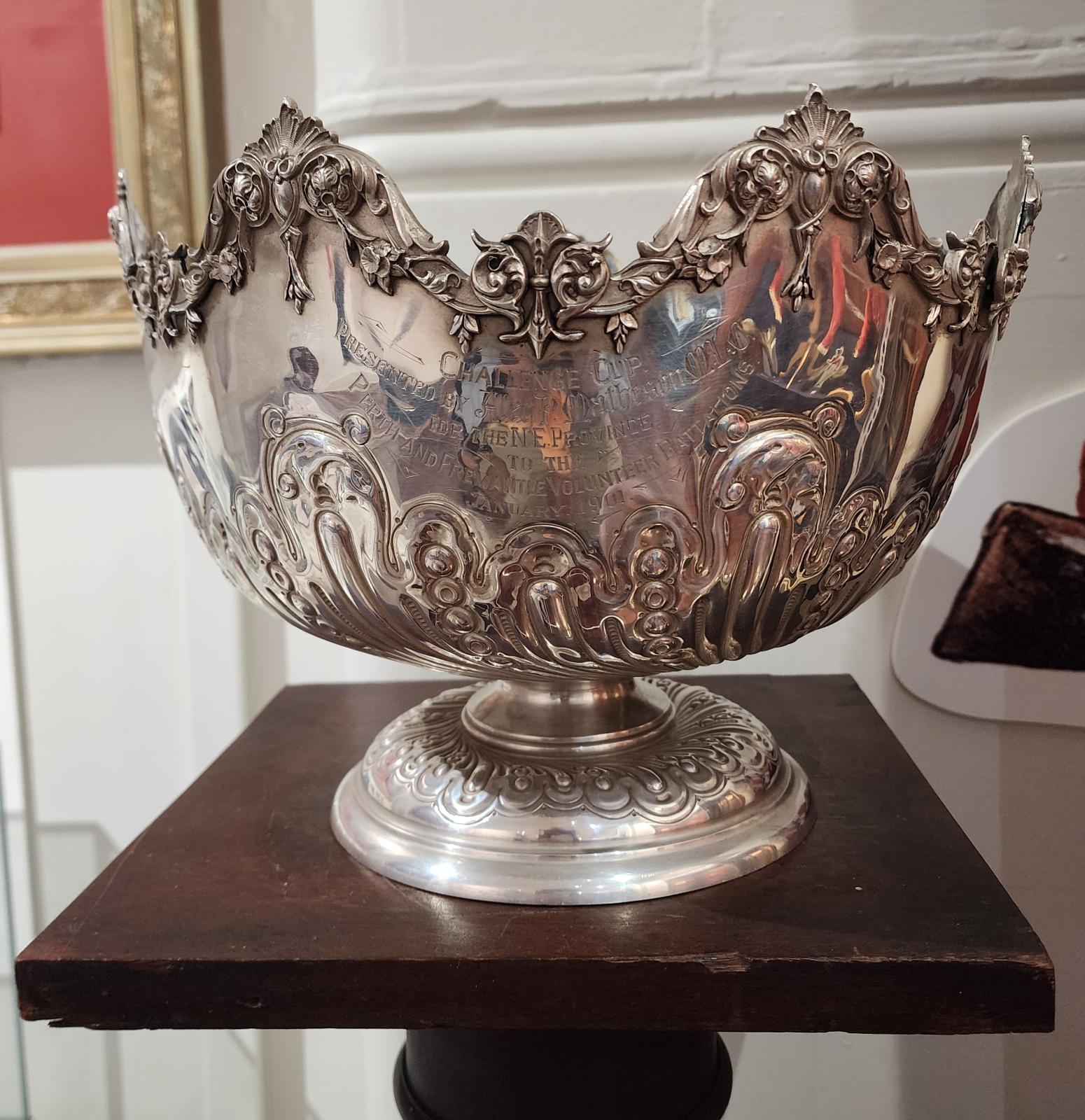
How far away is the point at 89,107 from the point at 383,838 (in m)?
0.72

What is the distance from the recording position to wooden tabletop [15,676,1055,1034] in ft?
1.32

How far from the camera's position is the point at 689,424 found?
0.37 meters

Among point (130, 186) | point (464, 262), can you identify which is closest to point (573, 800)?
point (464, 262)

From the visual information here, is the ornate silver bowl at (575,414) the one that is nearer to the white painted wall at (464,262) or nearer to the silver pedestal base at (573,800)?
the silver pedestal base at (573,800)

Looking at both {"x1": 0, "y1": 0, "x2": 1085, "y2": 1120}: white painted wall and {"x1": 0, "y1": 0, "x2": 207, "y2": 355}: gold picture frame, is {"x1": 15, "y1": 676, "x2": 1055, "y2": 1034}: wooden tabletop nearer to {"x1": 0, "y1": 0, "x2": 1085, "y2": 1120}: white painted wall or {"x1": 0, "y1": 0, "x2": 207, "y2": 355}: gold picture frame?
{"x1": 0, "y1": 0, "x2": 1085, "y2": 1120}: white painted wall

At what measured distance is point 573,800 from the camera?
0.47m

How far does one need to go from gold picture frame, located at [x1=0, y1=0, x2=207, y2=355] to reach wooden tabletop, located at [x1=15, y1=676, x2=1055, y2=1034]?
0.57m

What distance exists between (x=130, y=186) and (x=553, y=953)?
706 millimetres

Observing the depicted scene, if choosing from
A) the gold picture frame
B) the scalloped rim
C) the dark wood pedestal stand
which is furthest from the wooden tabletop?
the gold picture frame

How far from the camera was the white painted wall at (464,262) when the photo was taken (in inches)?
30.0

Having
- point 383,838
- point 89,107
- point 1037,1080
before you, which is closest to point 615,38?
point 89,107

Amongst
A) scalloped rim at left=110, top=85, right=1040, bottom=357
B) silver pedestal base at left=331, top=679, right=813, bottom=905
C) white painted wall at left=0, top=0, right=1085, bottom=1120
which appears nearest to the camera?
scalloped rim at left=110, top=85, right=1040, bottom=357

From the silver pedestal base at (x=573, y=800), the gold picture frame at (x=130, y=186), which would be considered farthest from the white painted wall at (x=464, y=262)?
the silver pedestal base at (x=573, y=800)

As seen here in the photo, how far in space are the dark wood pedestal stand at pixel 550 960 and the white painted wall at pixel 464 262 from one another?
0.38m
